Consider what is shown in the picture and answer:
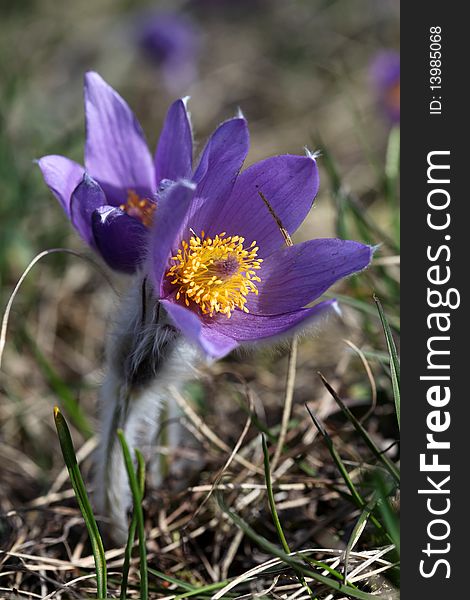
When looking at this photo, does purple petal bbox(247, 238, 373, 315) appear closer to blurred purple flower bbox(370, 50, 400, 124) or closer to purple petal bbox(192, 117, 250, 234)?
purple petal bbox(192, 117, 250, 234)

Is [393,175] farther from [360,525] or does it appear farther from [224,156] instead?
[360,525]

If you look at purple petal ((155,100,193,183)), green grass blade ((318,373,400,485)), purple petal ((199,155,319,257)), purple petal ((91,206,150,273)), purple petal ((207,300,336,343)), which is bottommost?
green grass blade ((318,373,400,485))

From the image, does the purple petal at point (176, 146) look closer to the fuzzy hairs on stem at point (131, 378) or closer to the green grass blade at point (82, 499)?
the fuzzy hairs on stem at point (131, 378)

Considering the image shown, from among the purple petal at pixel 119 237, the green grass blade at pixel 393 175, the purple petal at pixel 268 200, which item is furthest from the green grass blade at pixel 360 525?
the green grass blade at pixel 393 175

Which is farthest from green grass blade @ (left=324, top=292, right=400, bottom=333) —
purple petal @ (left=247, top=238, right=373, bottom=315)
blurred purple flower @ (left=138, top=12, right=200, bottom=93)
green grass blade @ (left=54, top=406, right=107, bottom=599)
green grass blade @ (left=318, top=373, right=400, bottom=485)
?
blurred purple flower @ (left=138, top=12, right=200, bottom=93)

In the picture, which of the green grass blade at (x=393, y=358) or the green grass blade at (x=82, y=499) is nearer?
the green grass blade at (x=82, y=499)

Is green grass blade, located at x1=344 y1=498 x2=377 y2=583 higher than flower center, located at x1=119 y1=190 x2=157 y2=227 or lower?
lower
